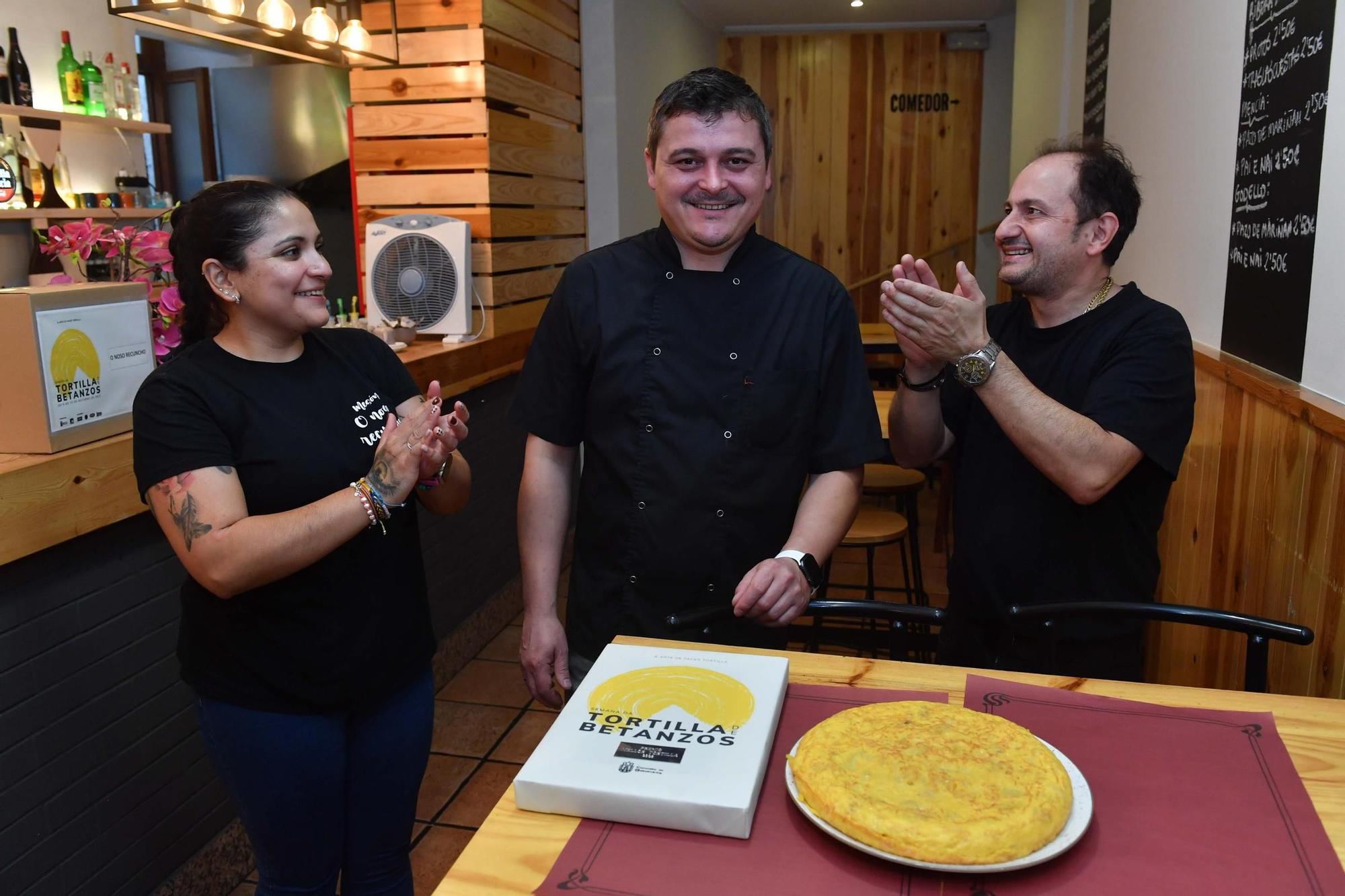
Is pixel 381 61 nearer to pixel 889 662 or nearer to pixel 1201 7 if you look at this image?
pixel 1201 7

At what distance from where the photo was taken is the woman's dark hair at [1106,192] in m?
1.82

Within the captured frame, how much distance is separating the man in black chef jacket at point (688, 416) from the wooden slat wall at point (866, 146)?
242 inches

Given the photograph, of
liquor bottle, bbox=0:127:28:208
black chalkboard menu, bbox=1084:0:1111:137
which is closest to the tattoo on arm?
black chalkboard menu, bbox=1084:0:1111:137

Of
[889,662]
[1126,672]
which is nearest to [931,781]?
[889,662]

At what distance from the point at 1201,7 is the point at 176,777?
3147 millimetres

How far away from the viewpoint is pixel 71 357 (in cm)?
187

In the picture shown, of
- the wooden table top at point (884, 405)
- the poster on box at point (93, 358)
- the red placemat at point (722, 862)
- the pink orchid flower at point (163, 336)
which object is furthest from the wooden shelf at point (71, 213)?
the red placemat at point (722, 862)

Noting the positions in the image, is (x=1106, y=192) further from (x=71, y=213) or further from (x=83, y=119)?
(x=83, y=119)

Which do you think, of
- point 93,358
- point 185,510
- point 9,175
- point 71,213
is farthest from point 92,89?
point 185,510

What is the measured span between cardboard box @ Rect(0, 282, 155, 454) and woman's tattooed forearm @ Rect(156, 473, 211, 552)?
1.80 feet

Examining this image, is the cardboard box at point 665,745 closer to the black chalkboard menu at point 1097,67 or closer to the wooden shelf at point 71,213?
the black chalkboard menu at point 1097,67

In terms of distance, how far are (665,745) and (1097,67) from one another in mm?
3962

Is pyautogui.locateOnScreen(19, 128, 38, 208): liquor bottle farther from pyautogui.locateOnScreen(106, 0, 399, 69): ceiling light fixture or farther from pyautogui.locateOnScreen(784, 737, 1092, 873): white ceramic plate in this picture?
pyautogui.locateOnScreen(784, 737, 1092, 873): white ceramic plate

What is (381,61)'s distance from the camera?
3.60 m
